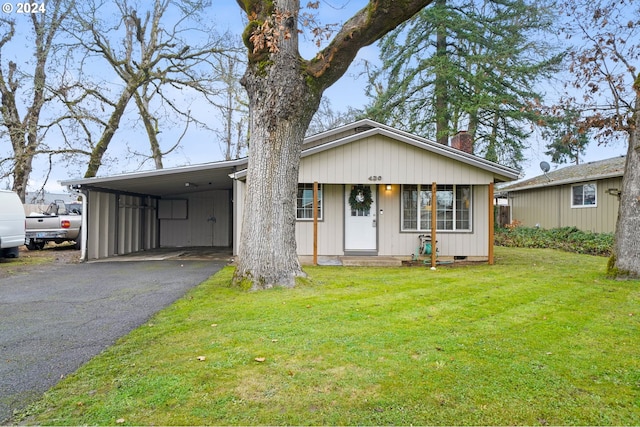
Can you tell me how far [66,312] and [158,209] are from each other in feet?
34.7

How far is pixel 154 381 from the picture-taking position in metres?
2.71

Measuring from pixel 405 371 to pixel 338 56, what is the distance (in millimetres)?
4865

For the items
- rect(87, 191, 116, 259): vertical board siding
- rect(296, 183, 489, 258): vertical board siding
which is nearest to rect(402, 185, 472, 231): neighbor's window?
rect(296, 183, 489, 258): vertical board siding

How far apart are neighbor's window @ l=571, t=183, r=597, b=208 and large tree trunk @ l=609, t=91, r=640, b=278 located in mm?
8486

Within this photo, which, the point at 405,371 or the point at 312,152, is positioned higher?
the point at 312,152

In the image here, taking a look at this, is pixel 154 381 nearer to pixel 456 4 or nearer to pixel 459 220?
pixel 459 220

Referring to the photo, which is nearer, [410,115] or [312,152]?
[312,152]

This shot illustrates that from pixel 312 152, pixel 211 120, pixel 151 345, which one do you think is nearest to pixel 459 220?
pixel 312 152

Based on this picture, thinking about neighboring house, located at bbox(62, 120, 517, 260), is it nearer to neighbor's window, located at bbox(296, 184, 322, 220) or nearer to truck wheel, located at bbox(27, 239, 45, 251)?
neighbor's window, located at bbox(296, 184, 322, 220)

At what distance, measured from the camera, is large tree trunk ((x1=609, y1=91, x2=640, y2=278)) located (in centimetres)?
670

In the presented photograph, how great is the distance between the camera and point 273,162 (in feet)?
19.8
